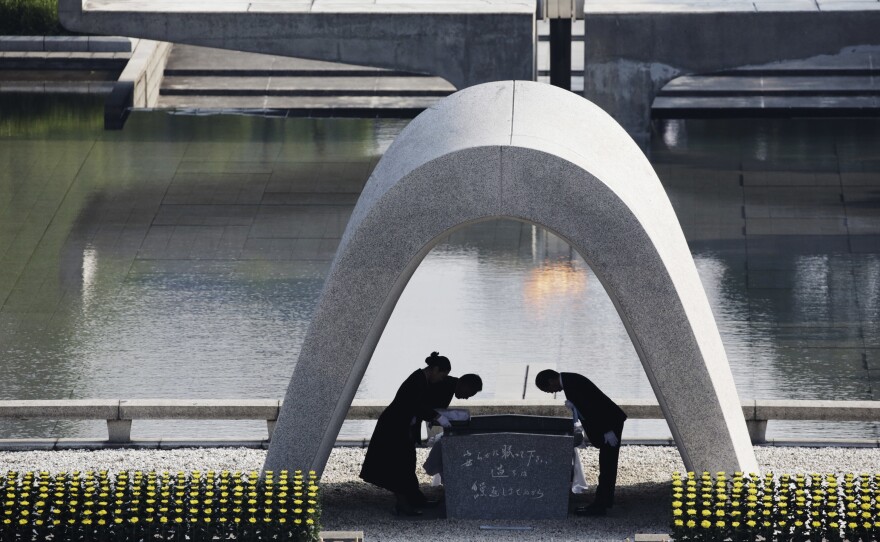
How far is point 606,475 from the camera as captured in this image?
14453 millimetres

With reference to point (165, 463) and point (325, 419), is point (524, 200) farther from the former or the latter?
point (165, 463)

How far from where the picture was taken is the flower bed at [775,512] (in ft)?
A: 41.3

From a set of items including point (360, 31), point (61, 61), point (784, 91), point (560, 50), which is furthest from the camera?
point (61, 61)

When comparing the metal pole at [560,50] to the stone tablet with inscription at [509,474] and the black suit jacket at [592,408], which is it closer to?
the black suit jacket at [592,408]

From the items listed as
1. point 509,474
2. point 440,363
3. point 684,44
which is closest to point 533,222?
point 440,363

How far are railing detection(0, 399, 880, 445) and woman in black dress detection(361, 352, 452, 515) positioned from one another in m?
2.07

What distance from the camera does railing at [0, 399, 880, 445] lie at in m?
16.5

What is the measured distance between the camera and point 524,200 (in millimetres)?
13656

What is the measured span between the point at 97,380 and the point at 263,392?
1858mm

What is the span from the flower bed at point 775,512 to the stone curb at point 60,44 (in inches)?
839

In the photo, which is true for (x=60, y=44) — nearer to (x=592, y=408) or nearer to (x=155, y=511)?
(x=592, y=408)

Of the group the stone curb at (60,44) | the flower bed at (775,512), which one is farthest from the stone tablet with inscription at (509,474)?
the stone curb at (60,44)

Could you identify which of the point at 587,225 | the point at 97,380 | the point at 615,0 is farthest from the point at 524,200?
the point at 615,0

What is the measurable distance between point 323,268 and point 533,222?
9.11 m
